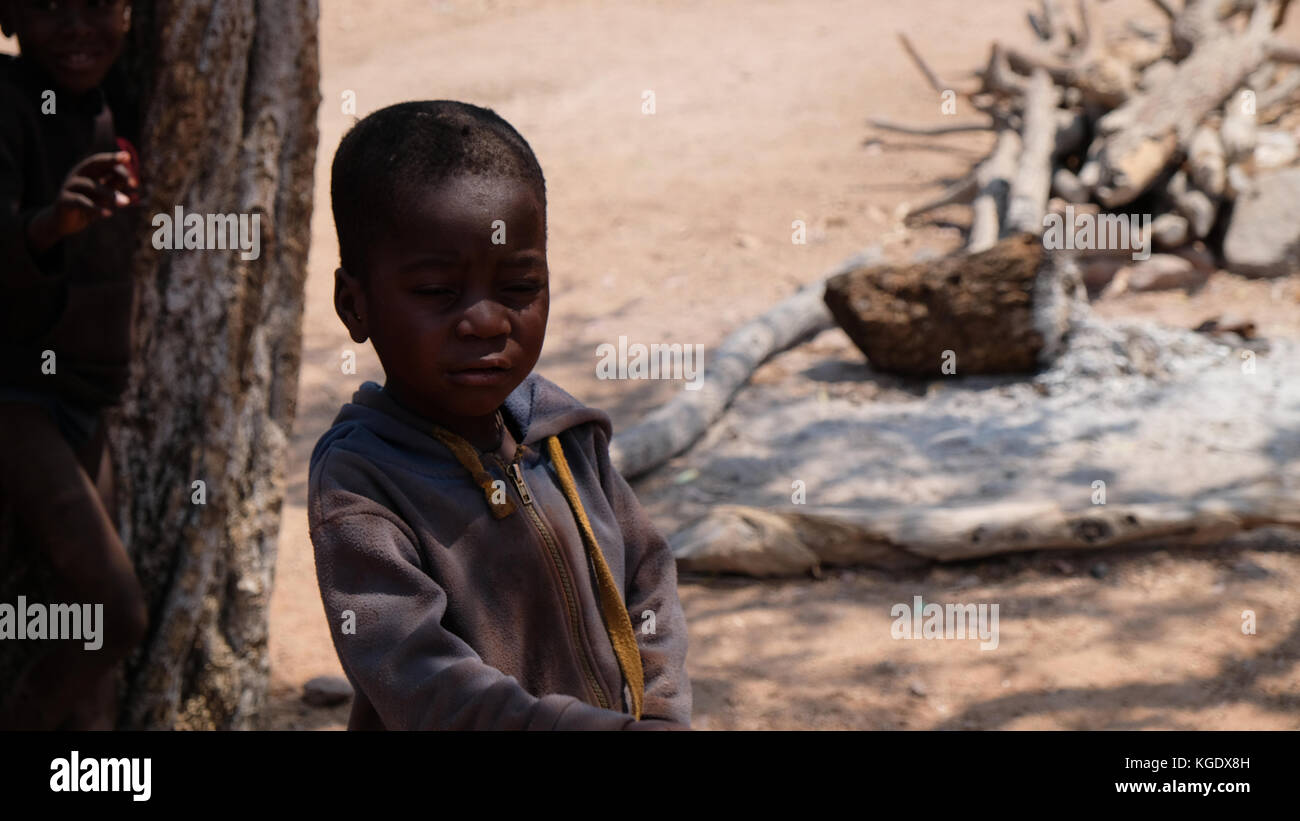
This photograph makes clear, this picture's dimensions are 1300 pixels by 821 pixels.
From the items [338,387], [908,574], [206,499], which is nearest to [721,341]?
[338,387]

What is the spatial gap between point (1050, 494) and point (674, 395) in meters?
2.07

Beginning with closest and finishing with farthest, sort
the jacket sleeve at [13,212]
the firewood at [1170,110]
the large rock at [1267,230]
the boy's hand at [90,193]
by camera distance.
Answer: the boy's hand at [90,193] → the jacket sleeve at [13,212] → the large rock at [1267,230] → the firewood at [1170,110]

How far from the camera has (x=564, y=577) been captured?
5.84 ft

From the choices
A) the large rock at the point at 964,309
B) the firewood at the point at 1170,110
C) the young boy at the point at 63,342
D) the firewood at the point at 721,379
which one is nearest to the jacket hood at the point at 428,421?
the young boy at the point at 63,342

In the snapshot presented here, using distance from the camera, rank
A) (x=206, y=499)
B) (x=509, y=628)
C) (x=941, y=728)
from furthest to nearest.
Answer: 1. (x=941, y=728)
2. (x=206, y=499)
3. (x=509, y=628)

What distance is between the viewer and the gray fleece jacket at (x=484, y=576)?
1.55 meters

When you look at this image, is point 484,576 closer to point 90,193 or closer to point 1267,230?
point 90,193

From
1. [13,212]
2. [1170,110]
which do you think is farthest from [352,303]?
[1170,110]

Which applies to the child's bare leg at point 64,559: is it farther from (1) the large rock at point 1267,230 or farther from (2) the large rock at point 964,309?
(1) the large rock at point 1267,230

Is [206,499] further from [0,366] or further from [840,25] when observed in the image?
[840,25]

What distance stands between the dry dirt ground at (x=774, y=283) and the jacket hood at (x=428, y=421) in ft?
7.32

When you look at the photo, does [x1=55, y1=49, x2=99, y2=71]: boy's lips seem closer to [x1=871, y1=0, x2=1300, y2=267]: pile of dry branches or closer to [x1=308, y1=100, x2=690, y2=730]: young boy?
[x1=308, y1=100, x2=690, y2=730]: young boy

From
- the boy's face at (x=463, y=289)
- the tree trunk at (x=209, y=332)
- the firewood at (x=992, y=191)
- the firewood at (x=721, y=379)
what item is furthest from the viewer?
the firewood at (x=992, y=191)

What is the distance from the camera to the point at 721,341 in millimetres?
7148
